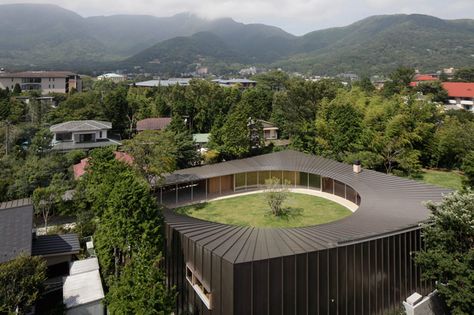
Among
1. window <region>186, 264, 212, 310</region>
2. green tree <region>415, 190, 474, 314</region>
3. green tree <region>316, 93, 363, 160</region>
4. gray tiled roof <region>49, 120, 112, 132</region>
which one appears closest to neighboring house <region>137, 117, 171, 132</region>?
gray tiled roof <region>49, 120, 112, 132</region>

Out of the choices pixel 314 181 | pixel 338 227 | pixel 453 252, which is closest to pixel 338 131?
pixel 314 181

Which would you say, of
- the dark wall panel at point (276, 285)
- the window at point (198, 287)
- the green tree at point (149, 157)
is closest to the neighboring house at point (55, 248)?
the window at point (198, 287)

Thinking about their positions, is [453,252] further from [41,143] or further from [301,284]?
[41,143]

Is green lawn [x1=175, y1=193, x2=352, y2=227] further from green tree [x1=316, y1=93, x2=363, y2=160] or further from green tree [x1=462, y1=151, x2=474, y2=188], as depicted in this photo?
green tree [x1=316, y1=93, x2=363, y2=160]

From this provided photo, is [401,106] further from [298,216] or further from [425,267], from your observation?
[425,267]

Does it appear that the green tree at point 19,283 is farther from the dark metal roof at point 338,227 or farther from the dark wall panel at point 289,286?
the dark wall panel at point 289,286
